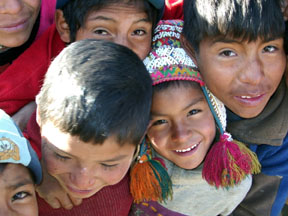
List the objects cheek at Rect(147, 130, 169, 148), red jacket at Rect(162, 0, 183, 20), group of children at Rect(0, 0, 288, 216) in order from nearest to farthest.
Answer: group of children at Rect(0, 0, 288, 216) < cheek at Rect(147, 130, 169, 148) < red jacket at Rect(162, 0, 183, 20)

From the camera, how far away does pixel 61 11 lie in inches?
96.9

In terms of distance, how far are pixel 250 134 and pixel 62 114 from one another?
1198 mm

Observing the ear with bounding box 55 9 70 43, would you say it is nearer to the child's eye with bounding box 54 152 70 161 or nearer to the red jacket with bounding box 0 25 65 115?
the red jacket with bounding box 0 25 65 115

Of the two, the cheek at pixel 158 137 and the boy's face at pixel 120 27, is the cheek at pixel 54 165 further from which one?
the boy's face at pixel 120 27

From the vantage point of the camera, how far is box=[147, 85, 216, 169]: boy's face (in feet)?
6.90

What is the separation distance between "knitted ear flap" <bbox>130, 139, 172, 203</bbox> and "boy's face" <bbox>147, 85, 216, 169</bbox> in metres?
0.06

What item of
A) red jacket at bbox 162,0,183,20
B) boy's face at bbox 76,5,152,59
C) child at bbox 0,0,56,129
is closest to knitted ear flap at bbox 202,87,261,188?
boy's face at bbox 76,5,152,59

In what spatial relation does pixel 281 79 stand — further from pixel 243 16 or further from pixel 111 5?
pixel 111 5

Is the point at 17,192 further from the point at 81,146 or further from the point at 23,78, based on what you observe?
the point at 23,78

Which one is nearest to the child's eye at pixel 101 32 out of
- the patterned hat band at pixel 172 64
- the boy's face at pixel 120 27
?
the boy's face at pixel 120 27

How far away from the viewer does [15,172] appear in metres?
1.63

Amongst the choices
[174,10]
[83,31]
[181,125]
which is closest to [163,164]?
[181,125]

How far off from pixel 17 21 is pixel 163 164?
115 cm

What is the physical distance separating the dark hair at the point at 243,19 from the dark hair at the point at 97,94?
52cm
